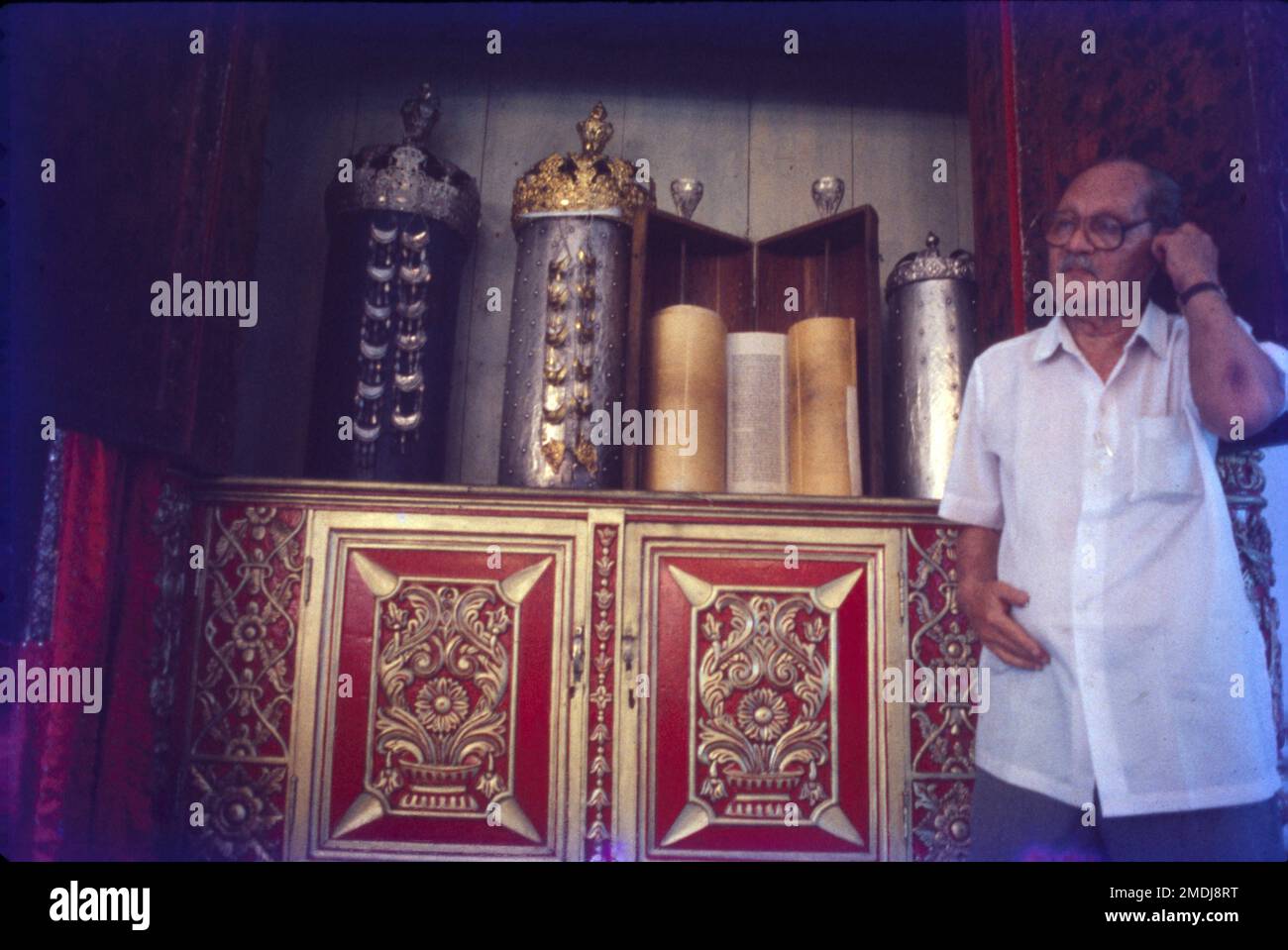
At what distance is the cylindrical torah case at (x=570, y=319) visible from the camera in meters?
1.30

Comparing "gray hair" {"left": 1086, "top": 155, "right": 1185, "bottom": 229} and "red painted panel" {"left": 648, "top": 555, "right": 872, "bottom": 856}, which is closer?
"gray hair" {"left": 1086, "top": 155, "right": 1185, "bottom": 229}

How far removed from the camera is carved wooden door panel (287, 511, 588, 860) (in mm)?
1083

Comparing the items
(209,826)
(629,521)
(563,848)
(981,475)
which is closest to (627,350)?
(629,521)

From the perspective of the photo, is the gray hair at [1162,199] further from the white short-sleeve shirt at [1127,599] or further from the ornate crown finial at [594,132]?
the ornate crown finial at [594,132]

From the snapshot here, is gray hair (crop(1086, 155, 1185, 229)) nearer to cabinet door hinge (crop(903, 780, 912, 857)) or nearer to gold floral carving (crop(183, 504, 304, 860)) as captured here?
cabinet door hinge (crop(903, 780, 912, 857))

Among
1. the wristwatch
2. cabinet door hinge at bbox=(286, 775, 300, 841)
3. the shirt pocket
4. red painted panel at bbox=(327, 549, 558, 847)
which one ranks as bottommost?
cabinet door hinge at bbox=(286, 775, 300, 841)

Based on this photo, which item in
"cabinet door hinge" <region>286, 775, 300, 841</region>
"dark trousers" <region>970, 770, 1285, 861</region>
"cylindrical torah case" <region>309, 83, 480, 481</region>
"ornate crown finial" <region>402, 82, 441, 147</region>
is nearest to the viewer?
"dark trousers" <region>970, 770, 1285, 861</region>

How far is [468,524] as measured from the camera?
1.14m

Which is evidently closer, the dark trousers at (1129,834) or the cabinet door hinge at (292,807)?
the dark trousers at (1129,834)

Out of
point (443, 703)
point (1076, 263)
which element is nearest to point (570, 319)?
point (443, 703)

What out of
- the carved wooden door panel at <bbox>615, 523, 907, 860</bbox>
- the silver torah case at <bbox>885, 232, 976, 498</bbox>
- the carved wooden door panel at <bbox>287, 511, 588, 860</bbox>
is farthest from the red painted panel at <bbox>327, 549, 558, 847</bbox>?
the silver torah case at <bbox>885, 232, 976, 498</bbox>

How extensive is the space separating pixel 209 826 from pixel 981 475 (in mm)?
930

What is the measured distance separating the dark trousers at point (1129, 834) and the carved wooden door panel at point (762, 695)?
207 millimetres

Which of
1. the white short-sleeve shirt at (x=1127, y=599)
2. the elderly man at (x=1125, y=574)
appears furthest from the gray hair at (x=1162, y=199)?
the white short-sleeve shirt at (x=1127, y=599)
